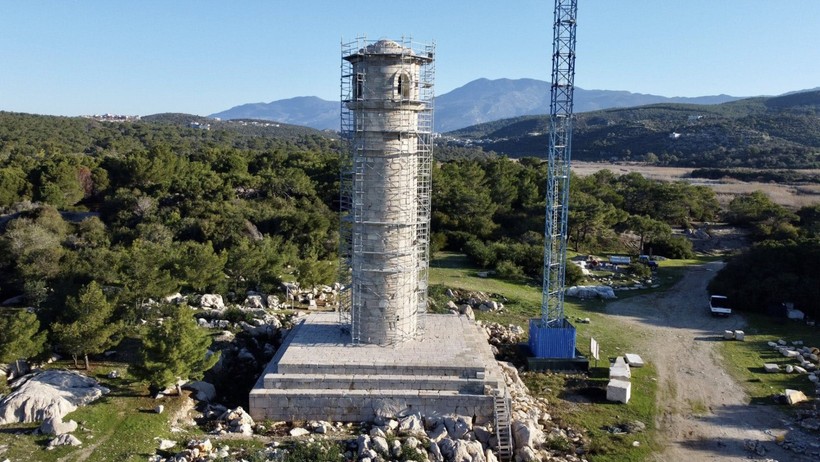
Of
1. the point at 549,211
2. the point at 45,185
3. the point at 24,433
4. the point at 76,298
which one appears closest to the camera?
the point at 24,433

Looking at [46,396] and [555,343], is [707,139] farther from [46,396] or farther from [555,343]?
[46,396]

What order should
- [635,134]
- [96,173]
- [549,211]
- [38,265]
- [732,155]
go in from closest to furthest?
[549,211], [38,265], [96,173], [732,155], [635,134]

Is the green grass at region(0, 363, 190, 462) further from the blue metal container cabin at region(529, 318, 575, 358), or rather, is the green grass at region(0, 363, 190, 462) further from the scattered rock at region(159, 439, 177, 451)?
→ the blue metal container cabin at region(529, 318, 575, 358)

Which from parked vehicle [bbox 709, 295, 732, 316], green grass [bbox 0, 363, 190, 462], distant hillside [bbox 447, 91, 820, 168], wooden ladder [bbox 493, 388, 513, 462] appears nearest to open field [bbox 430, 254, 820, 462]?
parked vehicle [bbox 709, 295, 732, 316]

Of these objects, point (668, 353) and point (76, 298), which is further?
point (668, 353)

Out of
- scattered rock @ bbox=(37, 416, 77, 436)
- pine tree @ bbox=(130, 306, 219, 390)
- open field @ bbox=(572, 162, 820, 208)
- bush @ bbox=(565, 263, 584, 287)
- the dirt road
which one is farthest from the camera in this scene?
open field @ bbox=(572, 162, 820, 208)

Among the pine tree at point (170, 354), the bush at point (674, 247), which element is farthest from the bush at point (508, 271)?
the pine tree at point (170, 354)

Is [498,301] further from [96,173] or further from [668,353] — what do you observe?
[96,173]

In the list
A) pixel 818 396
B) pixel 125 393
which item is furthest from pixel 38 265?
pixel 818 396
